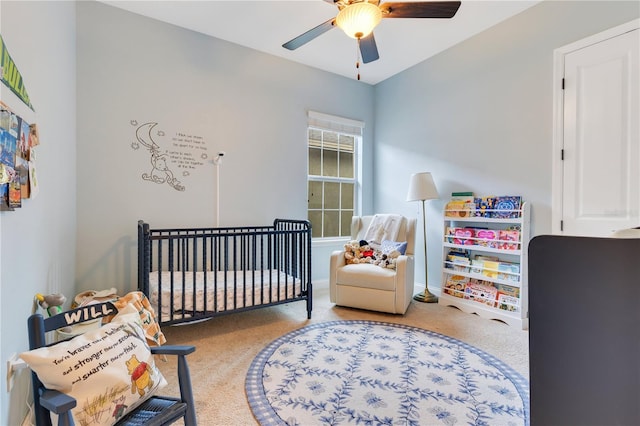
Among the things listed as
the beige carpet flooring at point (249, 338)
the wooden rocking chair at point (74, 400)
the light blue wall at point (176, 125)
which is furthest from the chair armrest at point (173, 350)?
the light blue wall at point (176, 125)

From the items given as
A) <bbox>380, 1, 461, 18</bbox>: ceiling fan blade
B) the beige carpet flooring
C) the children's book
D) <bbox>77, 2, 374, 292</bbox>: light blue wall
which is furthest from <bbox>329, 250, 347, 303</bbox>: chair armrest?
<bbox>380, 1, 461, 18</bbox>: ceiling fan blade

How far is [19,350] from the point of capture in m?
1.26

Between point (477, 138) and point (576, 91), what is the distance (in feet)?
2.69

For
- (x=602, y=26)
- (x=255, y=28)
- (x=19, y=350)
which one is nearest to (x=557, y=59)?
(x=602, y=26)

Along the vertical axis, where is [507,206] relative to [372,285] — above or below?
above

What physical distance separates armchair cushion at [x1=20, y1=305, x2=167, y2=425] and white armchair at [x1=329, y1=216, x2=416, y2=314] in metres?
1.91

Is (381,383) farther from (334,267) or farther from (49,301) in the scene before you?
(49,301)

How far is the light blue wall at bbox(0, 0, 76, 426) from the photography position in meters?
1.15

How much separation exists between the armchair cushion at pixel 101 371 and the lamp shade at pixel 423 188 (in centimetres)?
273

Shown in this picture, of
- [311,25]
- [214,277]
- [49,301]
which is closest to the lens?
[49,301]

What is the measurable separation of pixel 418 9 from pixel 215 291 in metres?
2.33

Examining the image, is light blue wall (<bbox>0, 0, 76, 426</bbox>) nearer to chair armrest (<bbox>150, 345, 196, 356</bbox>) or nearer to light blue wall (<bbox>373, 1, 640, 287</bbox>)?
chair armrest (<bbox>150, 345, 196, 356</bbox>)

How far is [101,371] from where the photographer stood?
3.21 feet

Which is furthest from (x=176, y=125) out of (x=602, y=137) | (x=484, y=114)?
(x=602, y=137)
